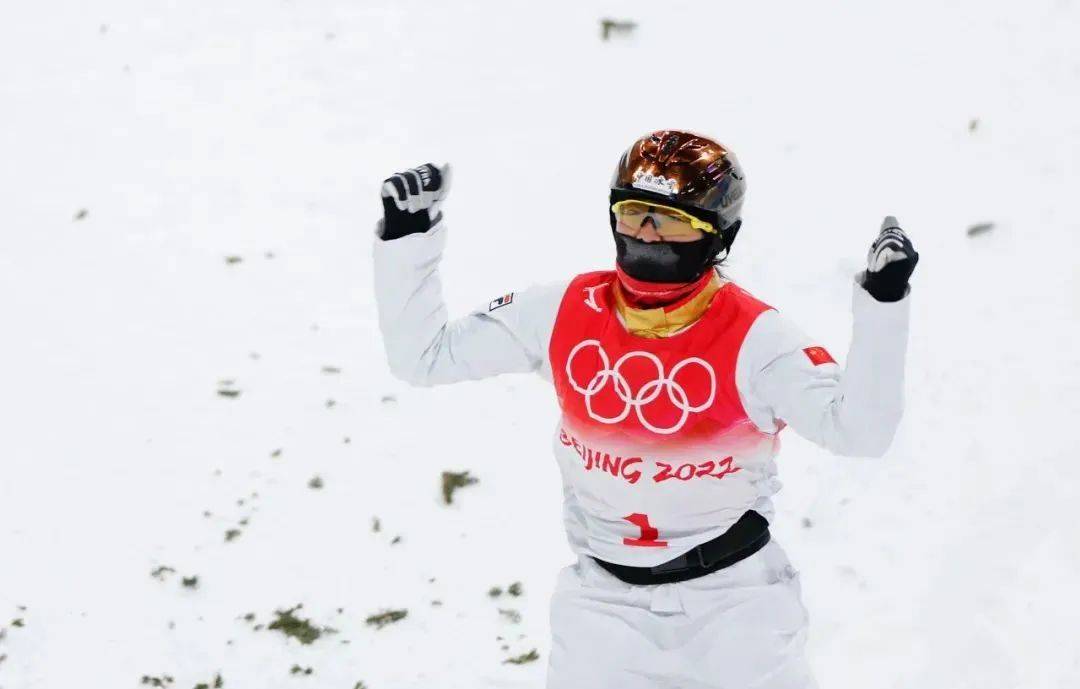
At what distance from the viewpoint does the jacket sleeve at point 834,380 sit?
3158 mm

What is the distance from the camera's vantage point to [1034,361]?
6.26 meters

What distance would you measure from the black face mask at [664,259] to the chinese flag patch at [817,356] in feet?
1.22

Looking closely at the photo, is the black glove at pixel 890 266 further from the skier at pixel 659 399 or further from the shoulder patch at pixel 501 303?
the shoulder patch at pixel 501 303

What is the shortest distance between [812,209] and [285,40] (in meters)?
3.64

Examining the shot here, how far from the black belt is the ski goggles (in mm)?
878

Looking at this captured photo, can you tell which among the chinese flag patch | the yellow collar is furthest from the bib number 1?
the chinese flag patch

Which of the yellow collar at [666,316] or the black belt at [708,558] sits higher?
the yellow collar at [666,316]

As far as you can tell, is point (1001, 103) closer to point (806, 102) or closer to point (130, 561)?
point (806, 102)

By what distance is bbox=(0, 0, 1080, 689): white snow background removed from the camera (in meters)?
5.58

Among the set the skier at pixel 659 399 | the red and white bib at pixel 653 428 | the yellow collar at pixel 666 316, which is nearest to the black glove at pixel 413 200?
the skier at pixel 659 399

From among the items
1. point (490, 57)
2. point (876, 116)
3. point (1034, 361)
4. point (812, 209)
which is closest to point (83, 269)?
point (490, 57)

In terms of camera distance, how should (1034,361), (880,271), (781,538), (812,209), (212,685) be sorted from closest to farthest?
(880,271) < (212,685) < (781,538) < (1034,361) < (812,209)

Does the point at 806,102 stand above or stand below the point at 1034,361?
above

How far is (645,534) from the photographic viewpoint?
3709mm
